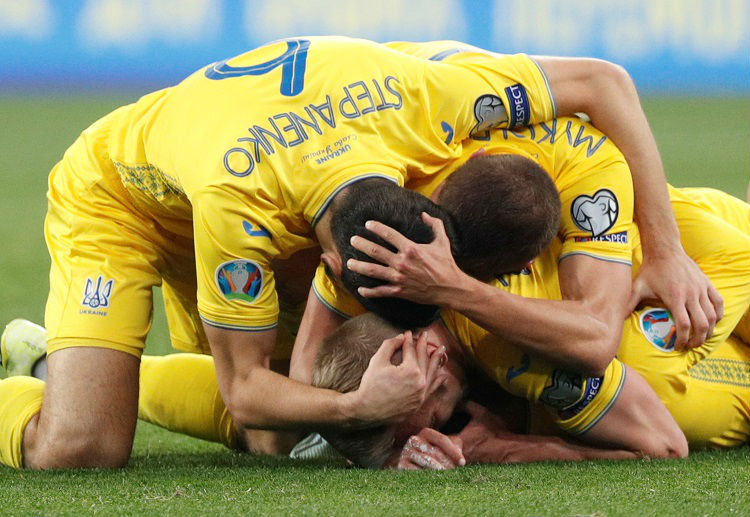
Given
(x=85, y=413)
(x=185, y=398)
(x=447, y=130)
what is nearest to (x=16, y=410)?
(x=85, y=413)

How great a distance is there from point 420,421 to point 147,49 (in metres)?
14.0

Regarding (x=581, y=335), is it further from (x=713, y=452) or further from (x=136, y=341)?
(x=136, y=341)

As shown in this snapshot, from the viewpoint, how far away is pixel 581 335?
3.24 metres

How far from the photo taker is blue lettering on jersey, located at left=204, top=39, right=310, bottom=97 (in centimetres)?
347

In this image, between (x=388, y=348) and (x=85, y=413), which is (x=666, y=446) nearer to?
(x=388, y=348)

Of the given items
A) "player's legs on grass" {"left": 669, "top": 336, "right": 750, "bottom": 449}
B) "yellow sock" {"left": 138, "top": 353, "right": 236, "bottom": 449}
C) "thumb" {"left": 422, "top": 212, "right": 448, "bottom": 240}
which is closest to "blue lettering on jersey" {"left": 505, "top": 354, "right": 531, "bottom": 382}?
"thumb" {"left": 422, "top": 212, "right": 448, "bottom": 240}

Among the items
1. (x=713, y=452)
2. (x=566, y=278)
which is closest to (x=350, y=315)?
(x=566, y=278)

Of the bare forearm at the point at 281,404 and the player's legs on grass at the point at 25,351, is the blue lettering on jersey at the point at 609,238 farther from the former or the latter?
the player's legs on grass at the point at 25,351

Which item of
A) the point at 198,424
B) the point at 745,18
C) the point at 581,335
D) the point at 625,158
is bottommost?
the point at 745,18

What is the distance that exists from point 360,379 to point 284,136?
2.37 feet

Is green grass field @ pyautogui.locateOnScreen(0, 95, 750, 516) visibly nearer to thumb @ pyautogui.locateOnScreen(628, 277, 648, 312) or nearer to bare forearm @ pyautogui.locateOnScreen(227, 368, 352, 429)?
bare forearm @ pyautogui.locateOnScreen(227, 368, 352, 429)

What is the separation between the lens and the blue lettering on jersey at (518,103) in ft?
11.9

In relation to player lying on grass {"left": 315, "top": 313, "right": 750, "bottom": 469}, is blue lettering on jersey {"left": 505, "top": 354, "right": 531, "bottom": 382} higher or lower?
higher

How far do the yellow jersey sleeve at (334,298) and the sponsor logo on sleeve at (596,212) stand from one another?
2.32 ft
